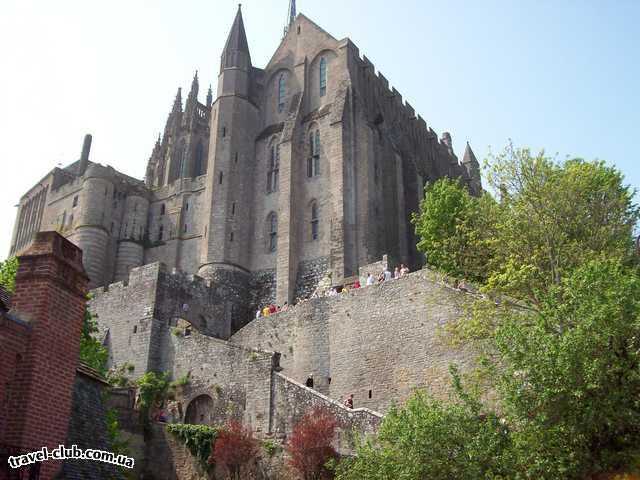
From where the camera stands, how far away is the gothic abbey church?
4091 centimetres

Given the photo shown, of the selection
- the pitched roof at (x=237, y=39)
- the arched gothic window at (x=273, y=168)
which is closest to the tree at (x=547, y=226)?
the arched gothic window at (x=273, y=168)

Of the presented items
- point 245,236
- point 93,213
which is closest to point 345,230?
point 245,236

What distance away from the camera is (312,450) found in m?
21.8

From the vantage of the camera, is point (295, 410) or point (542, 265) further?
point (295, 410)

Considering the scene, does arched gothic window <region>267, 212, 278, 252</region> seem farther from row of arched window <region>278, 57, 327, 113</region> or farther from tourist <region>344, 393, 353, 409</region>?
tourist <region>344, 393, 353, 409</region>

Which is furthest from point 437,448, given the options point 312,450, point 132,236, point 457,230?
point 132,236

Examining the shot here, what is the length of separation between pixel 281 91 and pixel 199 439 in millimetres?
28979

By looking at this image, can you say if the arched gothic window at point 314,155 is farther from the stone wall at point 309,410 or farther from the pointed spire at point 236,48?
the stone wall at point 309,410

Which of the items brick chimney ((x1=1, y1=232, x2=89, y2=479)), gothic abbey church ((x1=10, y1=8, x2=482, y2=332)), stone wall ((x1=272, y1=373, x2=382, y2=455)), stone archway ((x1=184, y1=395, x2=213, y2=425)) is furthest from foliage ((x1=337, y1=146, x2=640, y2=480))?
gothic abbey church ((x1=10, y1=8, x2=482, y2=332))

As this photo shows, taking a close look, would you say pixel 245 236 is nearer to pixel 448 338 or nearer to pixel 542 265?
pixel 448 338

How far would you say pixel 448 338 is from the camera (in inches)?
995

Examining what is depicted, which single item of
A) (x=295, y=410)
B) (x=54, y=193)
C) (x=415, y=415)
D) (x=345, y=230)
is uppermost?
(x=54, y=193)

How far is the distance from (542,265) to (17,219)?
51.9 meters

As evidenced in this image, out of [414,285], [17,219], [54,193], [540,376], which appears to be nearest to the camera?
[540,376]
